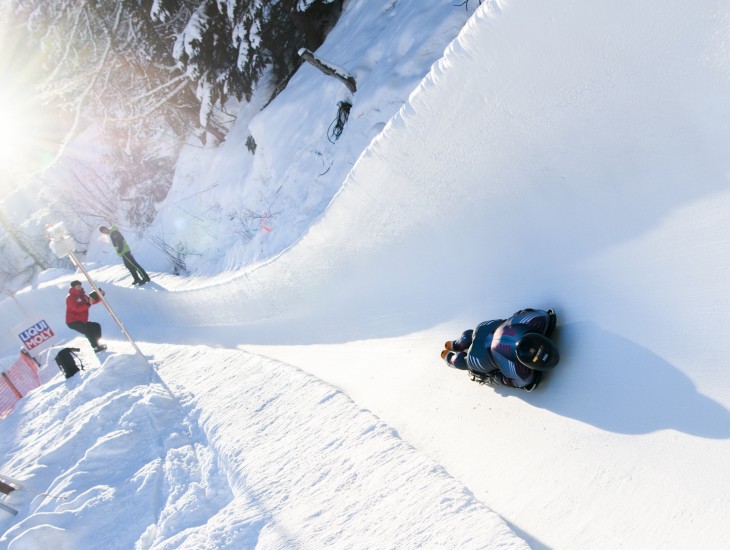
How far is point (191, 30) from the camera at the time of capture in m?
9.35

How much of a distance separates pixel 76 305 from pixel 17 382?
2.68 metres

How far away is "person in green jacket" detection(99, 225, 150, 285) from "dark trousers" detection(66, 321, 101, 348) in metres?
2.37

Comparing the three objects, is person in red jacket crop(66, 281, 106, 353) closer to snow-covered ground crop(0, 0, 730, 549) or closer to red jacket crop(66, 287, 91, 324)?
red jacket crop(66, 287, 91, 324)

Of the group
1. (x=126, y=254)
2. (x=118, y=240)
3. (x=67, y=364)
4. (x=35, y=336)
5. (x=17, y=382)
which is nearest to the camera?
(x=67, y=364)

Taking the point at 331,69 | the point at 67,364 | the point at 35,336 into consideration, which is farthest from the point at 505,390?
the point at 35,336

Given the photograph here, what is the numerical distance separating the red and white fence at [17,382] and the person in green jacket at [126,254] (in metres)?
2.40

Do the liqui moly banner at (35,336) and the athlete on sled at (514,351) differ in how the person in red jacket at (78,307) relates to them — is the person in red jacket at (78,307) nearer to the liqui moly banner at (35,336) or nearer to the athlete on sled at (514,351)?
the liqui moly banner at (35,336)

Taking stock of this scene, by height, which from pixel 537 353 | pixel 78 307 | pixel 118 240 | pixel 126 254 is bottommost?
pixel 537 353

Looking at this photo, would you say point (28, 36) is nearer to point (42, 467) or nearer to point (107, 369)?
point (107, 369)

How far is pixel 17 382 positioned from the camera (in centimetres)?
870

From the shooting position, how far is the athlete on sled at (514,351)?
8.91 feet

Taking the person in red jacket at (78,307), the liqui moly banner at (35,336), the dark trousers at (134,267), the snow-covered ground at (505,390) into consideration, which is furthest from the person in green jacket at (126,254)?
the snow-covered ground at (505,390)

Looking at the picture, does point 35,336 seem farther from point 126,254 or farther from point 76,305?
point 76,305

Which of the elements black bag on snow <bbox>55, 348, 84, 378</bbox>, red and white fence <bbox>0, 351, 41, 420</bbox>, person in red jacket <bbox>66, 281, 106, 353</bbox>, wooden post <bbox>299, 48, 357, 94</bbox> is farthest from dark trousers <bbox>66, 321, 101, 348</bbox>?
wooden post <bbox>299, 48, 357, 94</bbox>
